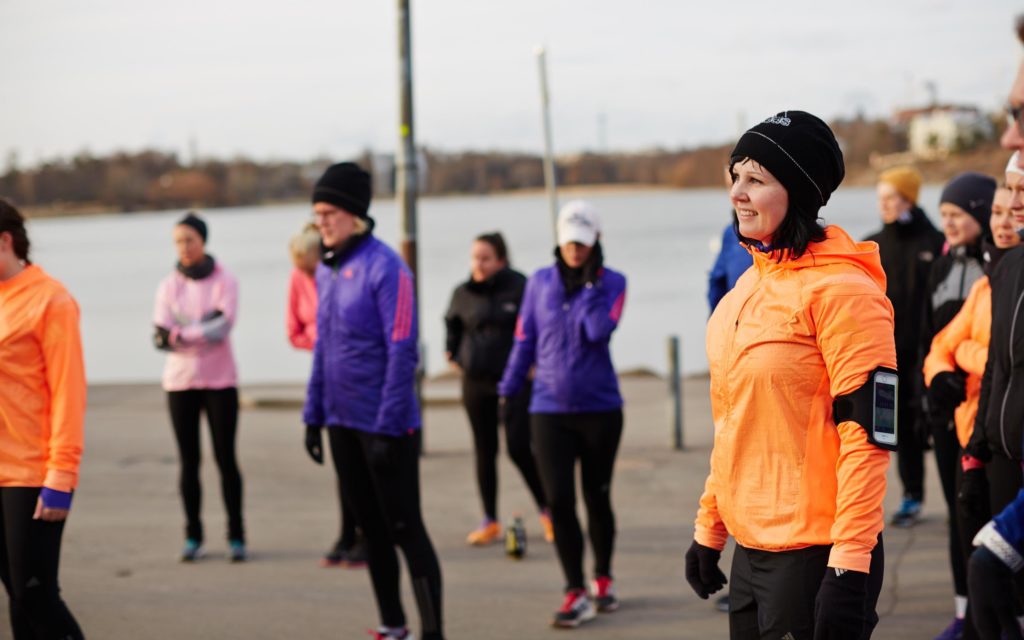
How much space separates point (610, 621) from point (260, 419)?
7890 millimetres

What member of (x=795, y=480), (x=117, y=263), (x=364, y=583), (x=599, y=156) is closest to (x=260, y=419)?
(x=364, y=583)

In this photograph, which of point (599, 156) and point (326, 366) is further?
point (599, 156)

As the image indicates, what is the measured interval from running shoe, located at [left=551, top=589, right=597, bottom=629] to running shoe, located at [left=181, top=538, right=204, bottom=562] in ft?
8.65

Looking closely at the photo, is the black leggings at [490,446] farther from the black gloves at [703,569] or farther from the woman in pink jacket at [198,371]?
the black gloves at [703,569]

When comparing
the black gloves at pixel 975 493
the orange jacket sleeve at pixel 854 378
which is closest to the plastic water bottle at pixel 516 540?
the black gloves at pixel 975 493

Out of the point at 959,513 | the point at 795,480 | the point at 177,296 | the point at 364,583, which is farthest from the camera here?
the point at 177,296

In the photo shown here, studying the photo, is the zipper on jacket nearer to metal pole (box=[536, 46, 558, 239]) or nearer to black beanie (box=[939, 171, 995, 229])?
black beanie (box=[939, 171, 995, 229])

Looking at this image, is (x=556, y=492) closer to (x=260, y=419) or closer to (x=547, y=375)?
(x=547, y=375)

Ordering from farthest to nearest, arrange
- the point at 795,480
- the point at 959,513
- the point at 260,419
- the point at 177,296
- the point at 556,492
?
the point at 260,419, the point at 177,296, the point at 556,492, the point at 959,513, the point at 795,480

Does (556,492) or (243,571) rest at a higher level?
(556,492)

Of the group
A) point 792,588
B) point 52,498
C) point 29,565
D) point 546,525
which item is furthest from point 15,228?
point 546,525

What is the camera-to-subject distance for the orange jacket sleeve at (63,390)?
15.2 ft

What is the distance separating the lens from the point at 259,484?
33.2 ft

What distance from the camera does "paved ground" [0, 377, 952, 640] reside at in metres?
6.37
